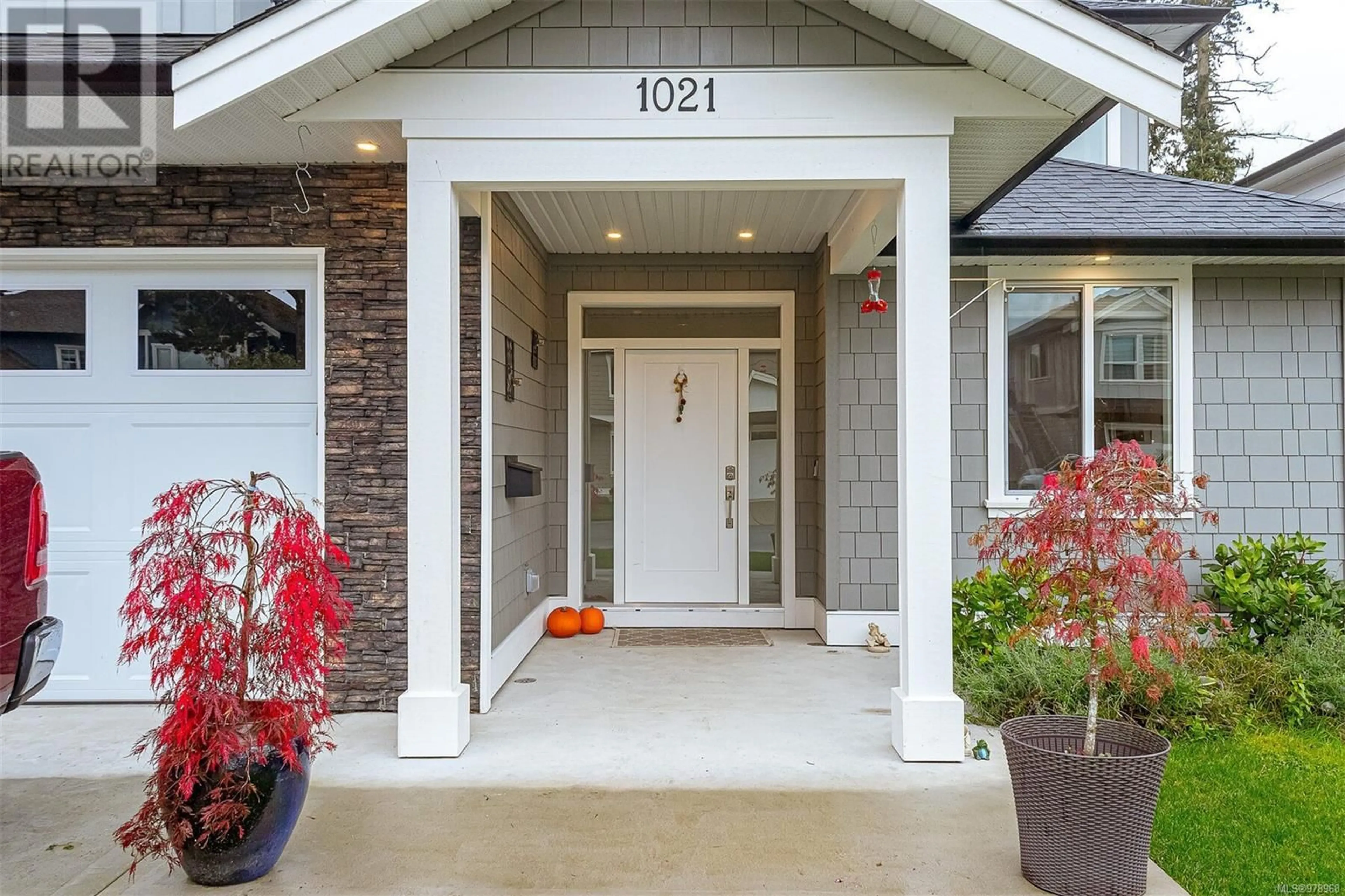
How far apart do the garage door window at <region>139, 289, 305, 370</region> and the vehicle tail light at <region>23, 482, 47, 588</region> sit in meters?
1.44

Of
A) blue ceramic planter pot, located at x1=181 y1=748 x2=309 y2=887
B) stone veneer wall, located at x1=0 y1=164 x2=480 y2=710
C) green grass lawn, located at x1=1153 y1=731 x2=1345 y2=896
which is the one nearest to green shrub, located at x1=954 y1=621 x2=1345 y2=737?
green grass lawn, located at x1=1153 y1=731 x2=1345 y2=896

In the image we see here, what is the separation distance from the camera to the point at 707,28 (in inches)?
142

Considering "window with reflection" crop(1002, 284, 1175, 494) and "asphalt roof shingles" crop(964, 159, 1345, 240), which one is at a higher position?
"asphalt roof shingles" crop(964, 159, 1345, 240)

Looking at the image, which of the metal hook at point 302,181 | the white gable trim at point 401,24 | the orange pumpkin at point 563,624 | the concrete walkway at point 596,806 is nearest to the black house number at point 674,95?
the white gable trim at point 401,24

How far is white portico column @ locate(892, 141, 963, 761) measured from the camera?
140 inches

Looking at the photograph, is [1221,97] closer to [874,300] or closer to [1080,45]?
[874,300]

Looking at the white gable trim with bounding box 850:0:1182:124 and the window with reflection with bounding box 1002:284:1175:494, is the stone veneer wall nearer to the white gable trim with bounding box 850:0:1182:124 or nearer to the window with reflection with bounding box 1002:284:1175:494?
the white gable trim with bounding box 850:0:1182:124

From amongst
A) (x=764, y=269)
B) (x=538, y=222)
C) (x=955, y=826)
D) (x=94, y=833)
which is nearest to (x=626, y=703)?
(x=955, y=826)

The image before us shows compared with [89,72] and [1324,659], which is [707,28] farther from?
[1324,659]

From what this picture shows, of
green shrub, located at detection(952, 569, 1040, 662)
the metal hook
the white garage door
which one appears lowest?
green shrub, located at detection(952, 569, 1040, 662)

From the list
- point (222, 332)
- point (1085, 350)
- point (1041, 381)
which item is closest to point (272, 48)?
point (222, 332)

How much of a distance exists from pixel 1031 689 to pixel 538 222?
13.1 ft

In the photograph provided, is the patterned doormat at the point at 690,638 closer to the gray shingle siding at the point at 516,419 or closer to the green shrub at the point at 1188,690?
the gray shingle siding at the point at 516,419

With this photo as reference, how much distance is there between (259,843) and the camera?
2.55 m
